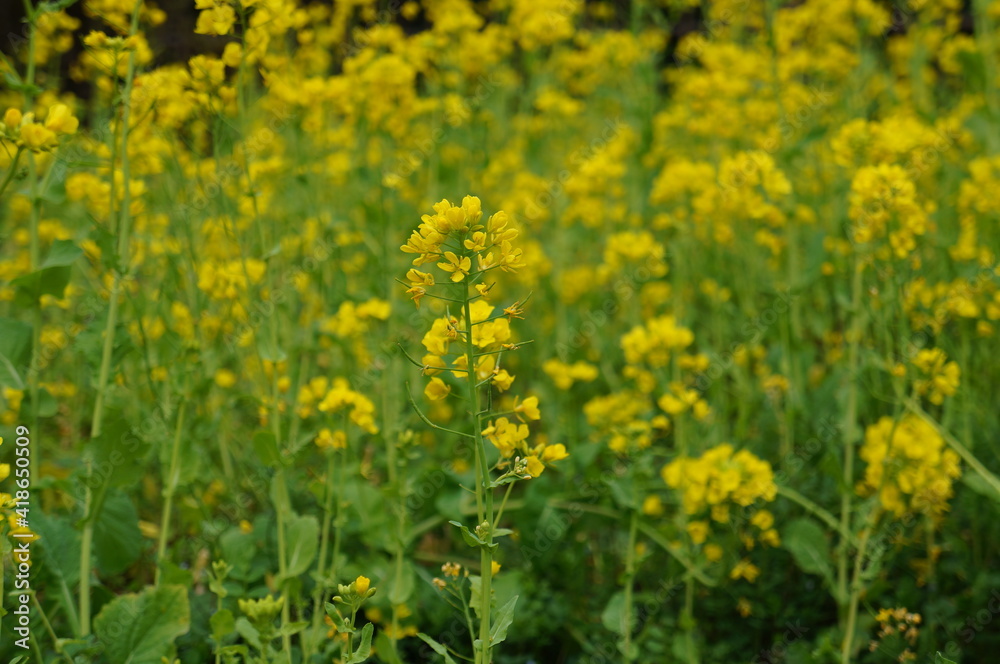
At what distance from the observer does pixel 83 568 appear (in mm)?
1803

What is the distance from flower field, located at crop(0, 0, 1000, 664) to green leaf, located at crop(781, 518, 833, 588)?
0.04 ft

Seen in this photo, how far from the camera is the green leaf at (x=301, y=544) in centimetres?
185

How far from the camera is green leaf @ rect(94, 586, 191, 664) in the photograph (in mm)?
1751

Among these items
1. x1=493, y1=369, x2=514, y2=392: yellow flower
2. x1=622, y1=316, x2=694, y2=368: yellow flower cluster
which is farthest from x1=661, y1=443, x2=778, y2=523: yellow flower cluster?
x1=493, y1=369, x2=514, y2=392: yellow flower

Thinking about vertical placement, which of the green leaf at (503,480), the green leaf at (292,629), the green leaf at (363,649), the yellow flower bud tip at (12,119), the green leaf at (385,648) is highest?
the yellow flower bud tip at (12,119)

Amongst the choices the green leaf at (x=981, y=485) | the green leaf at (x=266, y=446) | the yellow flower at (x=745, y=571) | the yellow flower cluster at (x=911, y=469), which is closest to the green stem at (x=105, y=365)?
the green leaf at (x=266, y=446)

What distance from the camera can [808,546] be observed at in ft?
7.15

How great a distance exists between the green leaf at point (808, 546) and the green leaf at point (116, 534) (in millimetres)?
1632

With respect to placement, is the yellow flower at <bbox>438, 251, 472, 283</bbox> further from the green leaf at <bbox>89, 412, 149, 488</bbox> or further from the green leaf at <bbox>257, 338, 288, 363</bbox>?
the green leaf at <bbox>89, 412, 149, 488</bbox>

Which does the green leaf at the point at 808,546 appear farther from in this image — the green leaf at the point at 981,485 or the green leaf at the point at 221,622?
the green leaf at the point at 221,622

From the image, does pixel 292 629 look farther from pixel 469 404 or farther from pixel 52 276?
pixel 52 276

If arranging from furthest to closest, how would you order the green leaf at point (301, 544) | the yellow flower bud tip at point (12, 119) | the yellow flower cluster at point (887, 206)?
the yellow flower cluster at point (887, 206)
the green leaf at point (301, 544)
the yellow flower bud tip at point (12, 119)

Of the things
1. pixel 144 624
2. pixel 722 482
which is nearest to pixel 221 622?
pixel 144 624

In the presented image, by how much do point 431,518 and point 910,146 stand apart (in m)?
1.73
